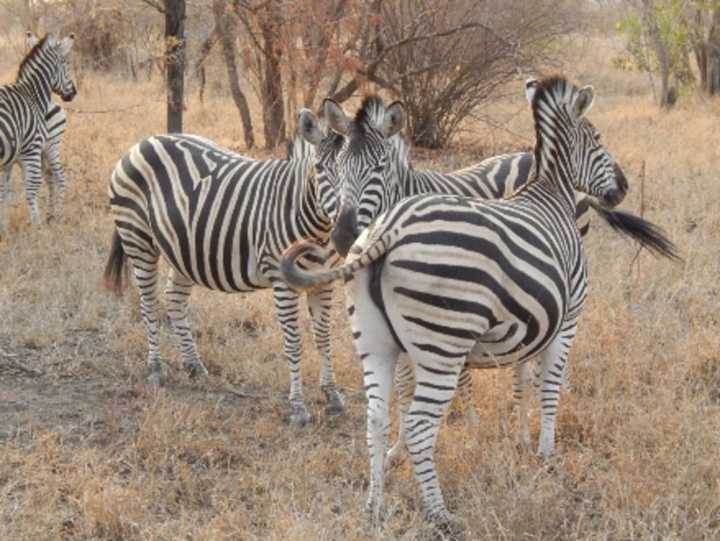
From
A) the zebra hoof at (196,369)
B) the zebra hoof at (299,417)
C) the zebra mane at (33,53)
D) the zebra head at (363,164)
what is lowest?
the zebra hoof at (196,369)

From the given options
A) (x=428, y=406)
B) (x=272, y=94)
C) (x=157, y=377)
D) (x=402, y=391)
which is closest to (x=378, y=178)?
(x=402, y=391)

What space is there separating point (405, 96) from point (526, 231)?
9797mm

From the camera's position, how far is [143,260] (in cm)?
602

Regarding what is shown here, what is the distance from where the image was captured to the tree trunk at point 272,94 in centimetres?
1186

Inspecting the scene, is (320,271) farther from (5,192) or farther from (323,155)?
(5,192)

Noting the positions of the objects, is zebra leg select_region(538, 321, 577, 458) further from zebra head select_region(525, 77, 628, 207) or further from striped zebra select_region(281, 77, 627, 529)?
zebra head select_region(525, 77, 628, 207)

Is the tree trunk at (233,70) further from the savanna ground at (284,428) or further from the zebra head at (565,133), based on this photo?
the zebra head at (565,133)

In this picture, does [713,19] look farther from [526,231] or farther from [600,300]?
[526,231]

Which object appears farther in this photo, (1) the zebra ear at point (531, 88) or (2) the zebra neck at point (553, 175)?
(1) the zebra ear at point (531, 88)

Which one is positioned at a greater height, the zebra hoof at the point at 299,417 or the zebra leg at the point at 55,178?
the zebra leg at the point at 55,178

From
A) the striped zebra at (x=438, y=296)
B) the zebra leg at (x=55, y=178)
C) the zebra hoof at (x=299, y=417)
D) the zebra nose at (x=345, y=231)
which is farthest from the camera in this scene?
the zebra leg at (x=55, y=178)

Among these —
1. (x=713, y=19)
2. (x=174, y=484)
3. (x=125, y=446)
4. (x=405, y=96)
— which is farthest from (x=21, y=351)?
(x=713, y=19)

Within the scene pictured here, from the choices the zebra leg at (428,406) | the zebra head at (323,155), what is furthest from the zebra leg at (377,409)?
the zebra head at (323,155)

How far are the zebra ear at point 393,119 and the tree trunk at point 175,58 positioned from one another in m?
4.68
